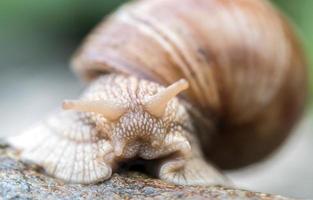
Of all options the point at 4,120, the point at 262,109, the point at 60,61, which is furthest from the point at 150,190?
the point at 60,61

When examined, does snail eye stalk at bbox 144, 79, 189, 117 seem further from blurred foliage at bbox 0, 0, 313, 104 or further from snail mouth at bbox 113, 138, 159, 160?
blurred foliage at bbox 0, 0, 313, 104

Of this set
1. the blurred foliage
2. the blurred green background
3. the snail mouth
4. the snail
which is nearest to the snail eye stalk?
the snail

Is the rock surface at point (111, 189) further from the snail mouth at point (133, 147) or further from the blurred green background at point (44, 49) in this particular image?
the blurred green background at point (44, 49)

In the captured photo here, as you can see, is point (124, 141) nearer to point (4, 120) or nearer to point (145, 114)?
point (145, 114)

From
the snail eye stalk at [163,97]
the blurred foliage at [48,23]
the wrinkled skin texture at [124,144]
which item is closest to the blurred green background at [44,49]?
the blurred foliage at [48,23]

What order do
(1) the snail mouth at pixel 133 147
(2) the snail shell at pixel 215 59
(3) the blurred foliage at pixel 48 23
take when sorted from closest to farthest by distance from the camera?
(1) the snail mouth at pixel 133 147 → (2) the snail shell at pixel 215 59 → (3) the blurred foliage at pixel 48 23

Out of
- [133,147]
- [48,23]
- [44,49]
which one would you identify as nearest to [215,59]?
[133,147]

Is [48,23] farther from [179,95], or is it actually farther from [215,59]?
[179,95]
